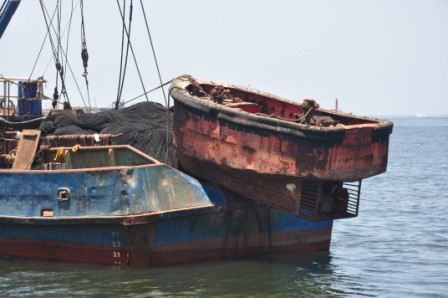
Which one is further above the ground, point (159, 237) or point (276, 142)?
point (276, 142)

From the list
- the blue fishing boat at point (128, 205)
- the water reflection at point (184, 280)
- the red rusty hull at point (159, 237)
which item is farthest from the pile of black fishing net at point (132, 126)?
the water reflection at point (184, 280)

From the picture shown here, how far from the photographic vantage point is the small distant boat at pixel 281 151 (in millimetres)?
10891

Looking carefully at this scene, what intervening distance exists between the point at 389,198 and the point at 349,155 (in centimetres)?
1415

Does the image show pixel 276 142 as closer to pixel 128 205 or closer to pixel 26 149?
pixel 128 205

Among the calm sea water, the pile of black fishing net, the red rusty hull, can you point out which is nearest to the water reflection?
the calm sea water

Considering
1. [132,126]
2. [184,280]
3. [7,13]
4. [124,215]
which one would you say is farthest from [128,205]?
[7,13]

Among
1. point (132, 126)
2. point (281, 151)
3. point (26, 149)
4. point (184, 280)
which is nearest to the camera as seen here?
point (281, 151)

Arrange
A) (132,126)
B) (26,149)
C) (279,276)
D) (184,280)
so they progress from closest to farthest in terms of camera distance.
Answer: (184,280) → (279,276) → (26,149) → (132,126)

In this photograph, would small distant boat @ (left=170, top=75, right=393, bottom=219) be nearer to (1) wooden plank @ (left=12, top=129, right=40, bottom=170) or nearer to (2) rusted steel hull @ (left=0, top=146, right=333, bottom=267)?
(2) rusted steel hull @ (left=0, top=146, right=333, bottom=267)

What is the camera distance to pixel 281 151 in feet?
36.3

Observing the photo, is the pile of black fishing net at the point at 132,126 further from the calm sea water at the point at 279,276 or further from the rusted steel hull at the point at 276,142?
the calm sea water at the point at 279,276

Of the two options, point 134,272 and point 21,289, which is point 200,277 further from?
point 21,289

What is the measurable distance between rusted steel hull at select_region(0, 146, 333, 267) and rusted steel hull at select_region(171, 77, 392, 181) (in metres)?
0.70

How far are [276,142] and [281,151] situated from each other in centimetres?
14
